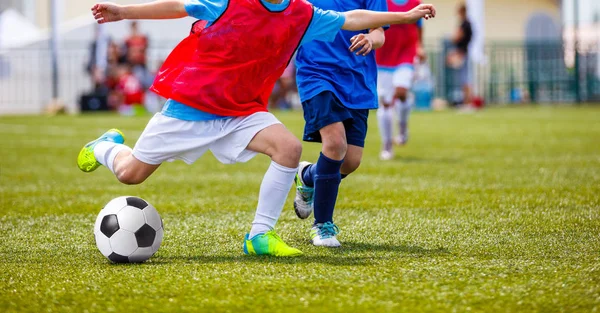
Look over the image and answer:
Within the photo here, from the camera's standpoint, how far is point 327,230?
464 cm

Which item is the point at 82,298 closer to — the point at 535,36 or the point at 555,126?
the point at 555,126

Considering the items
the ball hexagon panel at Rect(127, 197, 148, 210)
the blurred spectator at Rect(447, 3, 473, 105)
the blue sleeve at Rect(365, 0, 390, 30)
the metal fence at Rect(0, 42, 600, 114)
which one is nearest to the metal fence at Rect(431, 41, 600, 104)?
the metal fence at Rect(0, 42, 600, 114)

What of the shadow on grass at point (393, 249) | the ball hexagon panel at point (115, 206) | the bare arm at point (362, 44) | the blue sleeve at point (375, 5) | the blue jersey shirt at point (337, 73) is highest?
the blue sleeve at point (375, 5)

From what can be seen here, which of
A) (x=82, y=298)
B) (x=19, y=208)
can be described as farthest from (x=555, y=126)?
(x=82, y=298)

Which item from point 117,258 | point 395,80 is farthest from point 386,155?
point 117,258

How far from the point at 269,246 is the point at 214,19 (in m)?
1.14

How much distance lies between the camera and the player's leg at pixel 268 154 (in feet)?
14.0

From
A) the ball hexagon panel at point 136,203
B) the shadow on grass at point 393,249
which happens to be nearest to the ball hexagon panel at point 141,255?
the ball hexagon panel at point 136,203

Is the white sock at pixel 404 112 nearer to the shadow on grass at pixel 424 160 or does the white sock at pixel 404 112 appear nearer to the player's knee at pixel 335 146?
the shadow on grass at pixel 424 160

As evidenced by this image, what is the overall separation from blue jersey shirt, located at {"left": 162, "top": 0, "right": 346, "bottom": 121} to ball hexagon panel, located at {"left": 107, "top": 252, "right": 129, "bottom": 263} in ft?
2.41

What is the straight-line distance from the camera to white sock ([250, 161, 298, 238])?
432cm

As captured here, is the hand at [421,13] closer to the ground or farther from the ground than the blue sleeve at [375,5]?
closer to the ground

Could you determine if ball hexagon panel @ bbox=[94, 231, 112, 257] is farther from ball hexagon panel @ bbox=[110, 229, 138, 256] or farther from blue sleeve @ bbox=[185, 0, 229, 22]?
blue sleeve @ bbox=[185, 0, 229, 22]

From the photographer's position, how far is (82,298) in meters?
3.33
